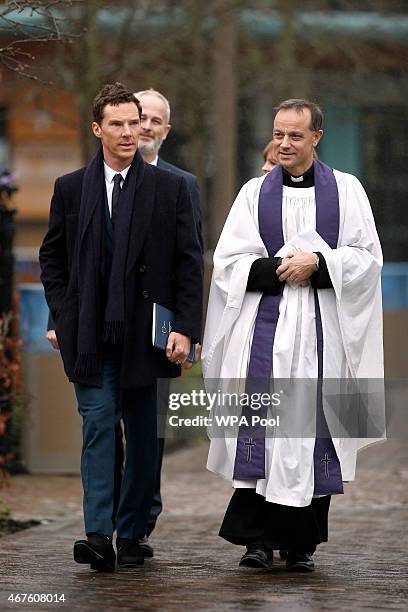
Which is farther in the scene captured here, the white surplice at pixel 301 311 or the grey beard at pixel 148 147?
the grey beard at pixel 148 147

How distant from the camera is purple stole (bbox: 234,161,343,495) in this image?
6.97 metres

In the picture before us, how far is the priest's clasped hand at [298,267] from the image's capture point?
22.7 ft

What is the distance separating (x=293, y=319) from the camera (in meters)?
7.01

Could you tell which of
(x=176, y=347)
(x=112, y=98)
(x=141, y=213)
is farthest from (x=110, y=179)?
(x=176, y=347)

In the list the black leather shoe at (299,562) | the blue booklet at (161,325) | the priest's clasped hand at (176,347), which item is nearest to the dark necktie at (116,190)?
the blue booklet at (161,325)

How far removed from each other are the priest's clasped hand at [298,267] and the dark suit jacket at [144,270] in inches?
14.8

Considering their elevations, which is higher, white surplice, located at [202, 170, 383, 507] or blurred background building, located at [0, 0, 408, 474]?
blurred background building, located at [0, 0, 408, 474]

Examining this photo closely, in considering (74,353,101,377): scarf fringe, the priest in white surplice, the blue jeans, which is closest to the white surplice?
the priest in white surplice

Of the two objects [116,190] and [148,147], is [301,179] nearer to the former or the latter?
[116,190]

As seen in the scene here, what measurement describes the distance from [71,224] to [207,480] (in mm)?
4581

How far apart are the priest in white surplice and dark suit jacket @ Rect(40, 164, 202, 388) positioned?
20cm

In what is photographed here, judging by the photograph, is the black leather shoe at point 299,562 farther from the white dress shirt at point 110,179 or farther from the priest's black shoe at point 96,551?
the white dress shirt at point 110,179

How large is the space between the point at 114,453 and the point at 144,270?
0.79 metres

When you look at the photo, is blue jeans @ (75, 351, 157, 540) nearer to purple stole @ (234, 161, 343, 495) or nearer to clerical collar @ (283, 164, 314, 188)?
purple stole @ (234, 161, 343, 495)
